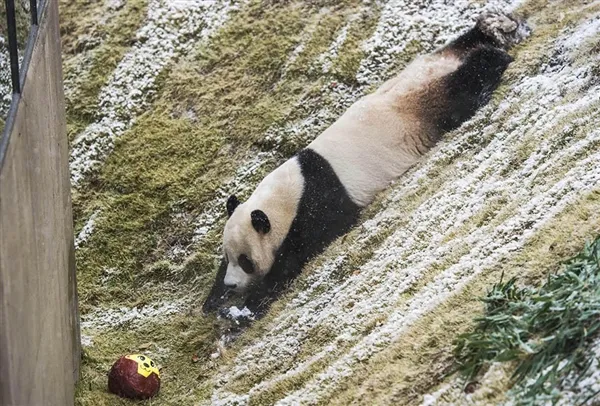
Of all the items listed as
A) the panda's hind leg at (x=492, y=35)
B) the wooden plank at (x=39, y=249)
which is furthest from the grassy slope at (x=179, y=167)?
the panda's hind leg at (x=492, y=35)

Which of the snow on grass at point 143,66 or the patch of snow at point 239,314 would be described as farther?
the snow on grass at point 143,66

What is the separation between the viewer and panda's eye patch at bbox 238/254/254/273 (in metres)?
9.09

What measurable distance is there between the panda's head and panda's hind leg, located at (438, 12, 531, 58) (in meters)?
3.53

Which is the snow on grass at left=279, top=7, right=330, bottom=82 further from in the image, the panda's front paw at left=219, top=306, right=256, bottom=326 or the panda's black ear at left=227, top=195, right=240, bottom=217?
the panda's front paw at left=219, top=306, right=256, bottom=326

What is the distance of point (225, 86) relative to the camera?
37.6 feet

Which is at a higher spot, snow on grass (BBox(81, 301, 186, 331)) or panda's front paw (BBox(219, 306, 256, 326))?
snow on grass (BBox(81, 301, 186, 331))

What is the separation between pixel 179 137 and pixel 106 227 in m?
1.61

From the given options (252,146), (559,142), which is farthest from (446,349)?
(252,146)

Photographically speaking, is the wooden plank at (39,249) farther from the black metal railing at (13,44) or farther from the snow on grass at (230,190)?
the snow on grass at (230,190)

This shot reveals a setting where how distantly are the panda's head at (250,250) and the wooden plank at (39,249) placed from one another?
68.6 inches

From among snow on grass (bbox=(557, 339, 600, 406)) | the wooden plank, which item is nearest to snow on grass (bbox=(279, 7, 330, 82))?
the wooden plank

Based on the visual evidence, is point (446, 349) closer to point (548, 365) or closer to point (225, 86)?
point (548, 365)

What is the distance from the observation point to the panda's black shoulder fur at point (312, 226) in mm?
9008

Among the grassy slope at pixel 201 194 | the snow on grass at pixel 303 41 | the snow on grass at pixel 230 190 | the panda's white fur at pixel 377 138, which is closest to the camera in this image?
the grassy slope at pixel 201 194
